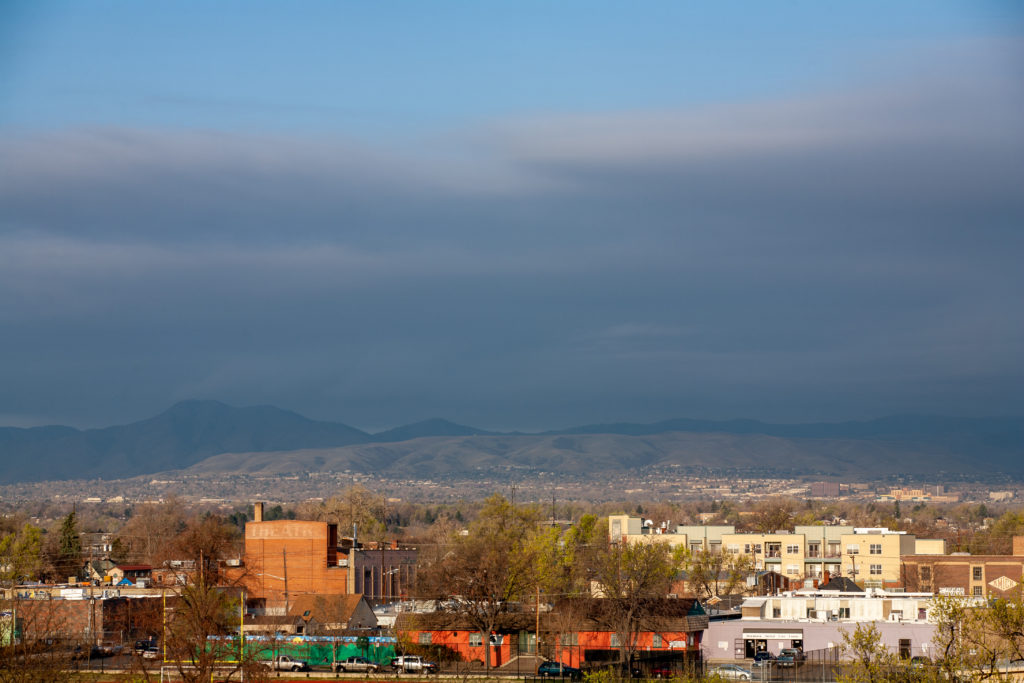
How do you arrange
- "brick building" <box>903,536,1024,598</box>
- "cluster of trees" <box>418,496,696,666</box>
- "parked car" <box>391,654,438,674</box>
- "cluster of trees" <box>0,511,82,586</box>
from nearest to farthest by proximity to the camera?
"parked car" <box>391,654,438,674</box>
"cluster of trees" <box>418,496,696,666</box>
"brick building" <box>903,536,1024,598</box>
"cluster of trees" <box>0,511,82,586</box>

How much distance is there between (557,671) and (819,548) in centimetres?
10125

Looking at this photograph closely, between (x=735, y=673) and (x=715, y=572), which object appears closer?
(x=735, y=673)

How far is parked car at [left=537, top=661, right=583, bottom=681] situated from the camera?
8606 cm

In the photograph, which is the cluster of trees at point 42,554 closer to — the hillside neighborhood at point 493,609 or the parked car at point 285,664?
the hillside neighborhood at point 493,609

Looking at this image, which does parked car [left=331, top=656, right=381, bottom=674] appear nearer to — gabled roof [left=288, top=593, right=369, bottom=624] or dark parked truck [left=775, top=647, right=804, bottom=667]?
gabled roof [left=288, top=593, right=369, bottom=624]

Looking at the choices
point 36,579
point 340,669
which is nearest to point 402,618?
point 340,669

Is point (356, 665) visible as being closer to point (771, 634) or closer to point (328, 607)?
point (771, 634)

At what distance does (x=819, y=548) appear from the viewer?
184125 mm

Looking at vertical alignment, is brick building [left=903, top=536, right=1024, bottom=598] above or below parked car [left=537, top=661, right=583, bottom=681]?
above

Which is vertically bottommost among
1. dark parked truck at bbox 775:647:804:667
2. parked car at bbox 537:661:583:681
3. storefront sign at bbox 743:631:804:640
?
parked car at bbox 537:661:583:681

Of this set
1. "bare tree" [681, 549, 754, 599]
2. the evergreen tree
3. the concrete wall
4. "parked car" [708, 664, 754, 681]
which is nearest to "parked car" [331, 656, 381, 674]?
"parked car" [708, 664, 754, 681]

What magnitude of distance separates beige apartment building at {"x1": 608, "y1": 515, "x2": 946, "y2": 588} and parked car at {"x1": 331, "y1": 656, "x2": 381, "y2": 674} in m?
74.6

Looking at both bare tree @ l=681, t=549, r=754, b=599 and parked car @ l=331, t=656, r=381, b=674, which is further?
bare tree @ l=681, t=549, r=754, b=599

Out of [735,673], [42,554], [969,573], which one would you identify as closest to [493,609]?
[735,673]
